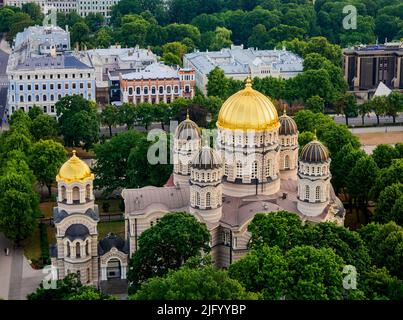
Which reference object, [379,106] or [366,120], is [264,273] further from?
[366,120]

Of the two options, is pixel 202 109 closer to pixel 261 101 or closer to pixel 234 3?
pixel 261 101

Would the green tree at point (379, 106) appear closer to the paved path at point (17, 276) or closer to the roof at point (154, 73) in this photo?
the roof at point (154, 73)

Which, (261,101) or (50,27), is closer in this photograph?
(261,101)

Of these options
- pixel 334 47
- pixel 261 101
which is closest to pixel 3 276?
pixel 261 101

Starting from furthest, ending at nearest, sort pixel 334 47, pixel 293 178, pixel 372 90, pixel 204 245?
pixel 334 47 → pixel 372 90 → pixel 293 178 → pixel 204 245

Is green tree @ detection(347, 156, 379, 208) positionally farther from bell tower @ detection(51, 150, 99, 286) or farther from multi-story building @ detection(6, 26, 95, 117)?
multi-story building @ detection(6, 26, 95, 117)

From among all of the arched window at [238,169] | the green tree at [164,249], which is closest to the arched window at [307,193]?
the arched window at [238,169]

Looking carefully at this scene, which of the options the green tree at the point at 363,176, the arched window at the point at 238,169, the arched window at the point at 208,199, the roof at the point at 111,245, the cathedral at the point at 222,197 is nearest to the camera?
the arched window at the point at 208,199
